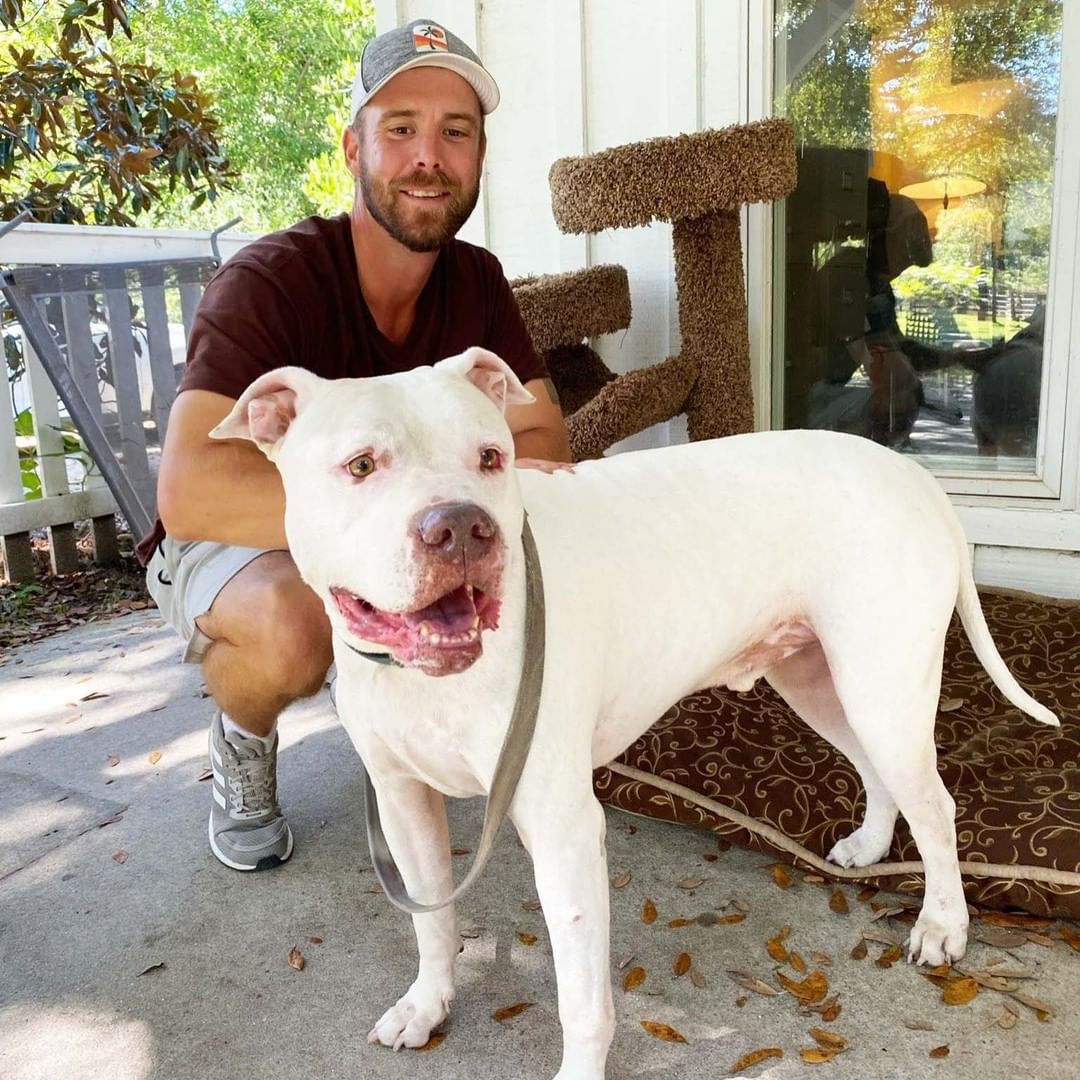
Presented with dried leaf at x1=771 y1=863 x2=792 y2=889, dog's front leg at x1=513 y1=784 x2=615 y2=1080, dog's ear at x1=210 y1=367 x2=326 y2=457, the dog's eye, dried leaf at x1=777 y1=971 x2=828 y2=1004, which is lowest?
dried leaf at x1=771 y1=863 x2=792 y2=889

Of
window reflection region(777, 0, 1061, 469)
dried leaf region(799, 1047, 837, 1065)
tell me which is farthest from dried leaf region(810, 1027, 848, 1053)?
window reflection region(777, 0, 1061, 469)

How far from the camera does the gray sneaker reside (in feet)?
8.37

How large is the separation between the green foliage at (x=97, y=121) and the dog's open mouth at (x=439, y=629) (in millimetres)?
4754

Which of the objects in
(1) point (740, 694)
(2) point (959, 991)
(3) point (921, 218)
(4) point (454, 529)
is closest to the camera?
(4) point (454, 529)

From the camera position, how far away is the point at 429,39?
249cm

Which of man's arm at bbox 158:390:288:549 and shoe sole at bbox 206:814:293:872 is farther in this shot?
shoe sole at bbox 206:814:293:872

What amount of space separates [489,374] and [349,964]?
4.34ft

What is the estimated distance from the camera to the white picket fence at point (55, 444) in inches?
198

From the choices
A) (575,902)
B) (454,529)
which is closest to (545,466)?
(454,529)

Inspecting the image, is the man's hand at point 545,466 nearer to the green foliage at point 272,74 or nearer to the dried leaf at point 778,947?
the dried leaf at point 778,947

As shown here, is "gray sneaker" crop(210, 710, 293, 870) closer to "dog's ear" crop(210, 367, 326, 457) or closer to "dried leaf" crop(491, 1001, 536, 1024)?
"dried leaf" crop(491, 1001, 536, 1024)

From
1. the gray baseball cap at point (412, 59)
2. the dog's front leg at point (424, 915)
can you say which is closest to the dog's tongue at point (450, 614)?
the dog's front leg at point (424, 915)

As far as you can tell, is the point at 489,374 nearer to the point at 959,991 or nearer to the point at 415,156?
the point at 415,156

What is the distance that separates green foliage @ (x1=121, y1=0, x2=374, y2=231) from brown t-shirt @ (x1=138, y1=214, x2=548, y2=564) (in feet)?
63.6
